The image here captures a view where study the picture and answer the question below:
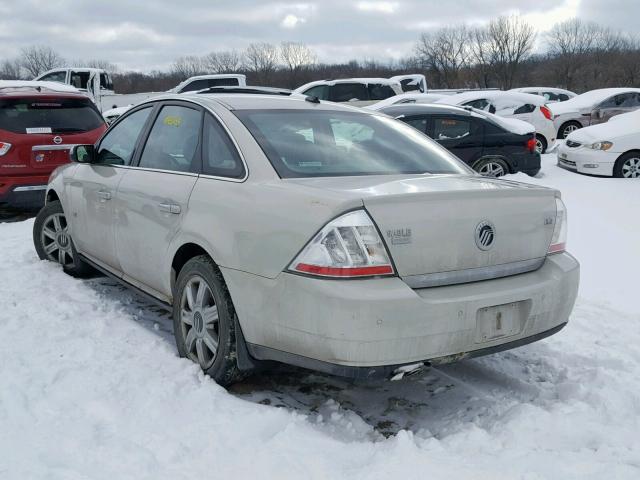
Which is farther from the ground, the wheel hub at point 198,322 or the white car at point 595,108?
the white car at point 595,108

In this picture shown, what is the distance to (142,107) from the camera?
4.55m

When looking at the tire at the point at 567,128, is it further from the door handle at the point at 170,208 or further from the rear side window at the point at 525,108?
the door handle at the point at 170,208

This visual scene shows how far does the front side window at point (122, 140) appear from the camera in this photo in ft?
14.7

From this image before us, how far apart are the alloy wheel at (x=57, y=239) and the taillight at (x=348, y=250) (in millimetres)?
3360

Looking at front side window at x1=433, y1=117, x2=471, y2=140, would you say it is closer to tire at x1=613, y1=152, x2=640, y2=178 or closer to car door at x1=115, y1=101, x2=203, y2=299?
tire at x1=613, y1=152, x2=640, y2=178

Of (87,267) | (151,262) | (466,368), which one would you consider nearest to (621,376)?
(466,368)

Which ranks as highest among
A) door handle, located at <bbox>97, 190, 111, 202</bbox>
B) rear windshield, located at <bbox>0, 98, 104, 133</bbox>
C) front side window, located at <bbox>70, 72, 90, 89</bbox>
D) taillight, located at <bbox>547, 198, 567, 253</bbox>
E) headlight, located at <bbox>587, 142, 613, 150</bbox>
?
front side window, located at <bbox>70, 72, 90, 89</bbox>

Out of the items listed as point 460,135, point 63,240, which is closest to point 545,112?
point 460,135

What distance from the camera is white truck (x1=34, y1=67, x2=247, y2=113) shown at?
20.4 metres

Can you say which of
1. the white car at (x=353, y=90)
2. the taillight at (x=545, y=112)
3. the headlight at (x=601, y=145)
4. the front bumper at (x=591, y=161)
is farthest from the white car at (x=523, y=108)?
the white car at (x=353, y=90)

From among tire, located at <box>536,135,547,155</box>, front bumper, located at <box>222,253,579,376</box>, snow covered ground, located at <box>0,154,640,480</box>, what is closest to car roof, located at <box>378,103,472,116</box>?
tire, located at <box>536,135,547,155</box>

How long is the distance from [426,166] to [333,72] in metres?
73.7

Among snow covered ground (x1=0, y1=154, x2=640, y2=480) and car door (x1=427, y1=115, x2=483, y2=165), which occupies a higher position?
car door (x1=427, y1=115, x2=483, y2=165)

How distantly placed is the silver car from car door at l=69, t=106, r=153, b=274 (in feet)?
0.67
